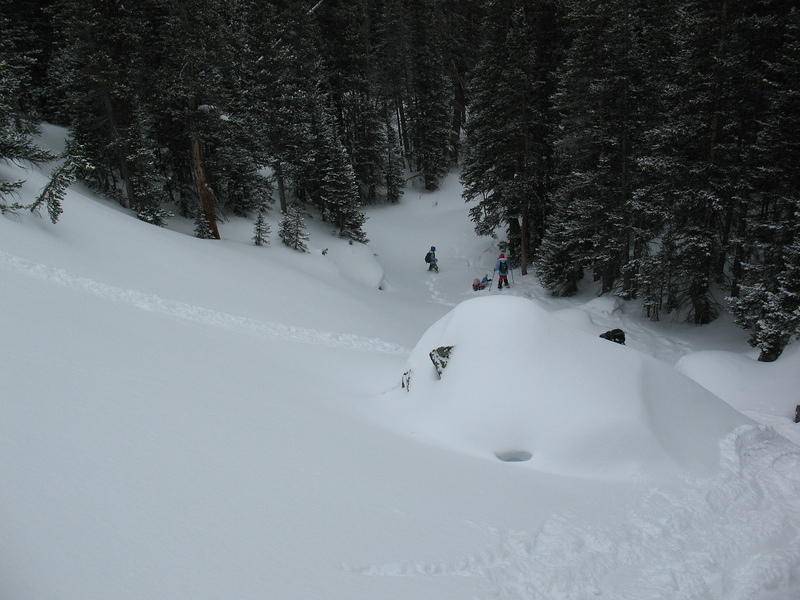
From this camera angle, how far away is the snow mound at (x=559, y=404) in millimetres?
6828

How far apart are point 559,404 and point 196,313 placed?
10.4 metres

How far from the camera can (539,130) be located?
78.6 ft

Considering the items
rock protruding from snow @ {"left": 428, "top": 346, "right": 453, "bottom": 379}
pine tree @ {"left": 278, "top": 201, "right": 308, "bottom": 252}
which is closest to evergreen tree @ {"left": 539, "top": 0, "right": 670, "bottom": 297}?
rock protruding from snow @ {"left": 428, "top": 346, "right": 453, "bottom": 379}

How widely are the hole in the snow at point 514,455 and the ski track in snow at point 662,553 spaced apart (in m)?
1.51

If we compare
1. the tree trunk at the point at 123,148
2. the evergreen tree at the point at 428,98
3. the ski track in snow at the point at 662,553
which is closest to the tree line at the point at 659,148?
the ski track in snow at the point at 662,553

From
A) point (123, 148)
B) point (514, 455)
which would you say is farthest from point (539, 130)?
point (514, 455)

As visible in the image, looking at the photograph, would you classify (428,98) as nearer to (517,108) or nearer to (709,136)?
(517,108)

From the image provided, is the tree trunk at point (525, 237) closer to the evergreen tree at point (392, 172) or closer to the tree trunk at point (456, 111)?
the evergreen tree at point (392, 172)

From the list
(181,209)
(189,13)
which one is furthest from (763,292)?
(181,209)

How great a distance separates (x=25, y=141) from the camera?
53.7 ft

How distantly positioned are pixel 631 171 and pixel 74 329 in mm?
19242

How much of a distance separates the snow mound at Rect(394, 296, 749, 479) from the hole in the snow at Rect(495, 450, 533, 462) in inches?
0.6

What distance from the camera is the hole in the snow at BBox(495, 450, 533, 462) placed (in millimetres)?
7043

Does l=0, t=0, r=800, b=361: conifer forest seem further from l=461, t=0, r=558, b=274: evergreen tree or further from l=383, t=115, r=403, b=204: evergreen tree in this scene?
l=383, t=115, r=403, b=204: evergreen tree
